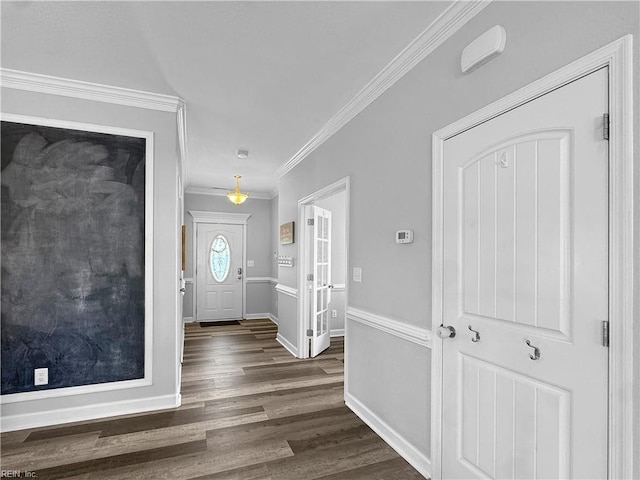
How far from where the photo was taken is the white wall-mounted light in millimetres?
1586

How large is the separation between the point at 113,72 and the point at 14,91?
831 millimetres

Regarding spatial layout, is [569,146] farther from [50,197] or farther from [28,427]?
[28,427]

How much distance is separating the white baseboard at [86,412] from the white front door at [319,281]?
1917mm

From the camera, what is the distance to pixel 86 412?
109 inches

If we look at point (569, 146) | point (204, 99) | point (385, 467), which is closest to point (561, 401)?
point (569, 146)

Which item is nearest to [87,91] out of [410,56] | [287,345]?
[410,56]

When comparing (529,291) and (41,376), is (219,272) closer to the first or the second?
(41,376)

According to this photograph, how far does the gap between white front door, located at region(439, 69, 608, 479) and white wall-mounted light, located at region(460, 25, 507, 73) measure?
314 millimetres

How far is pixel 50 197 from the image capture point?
2.72 m

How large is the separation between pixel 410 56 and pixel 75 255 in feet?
9.63

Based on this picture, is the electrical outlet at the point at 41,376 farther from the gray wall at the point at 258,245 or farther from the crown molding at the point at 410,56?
the gray wall at the point at 258,245

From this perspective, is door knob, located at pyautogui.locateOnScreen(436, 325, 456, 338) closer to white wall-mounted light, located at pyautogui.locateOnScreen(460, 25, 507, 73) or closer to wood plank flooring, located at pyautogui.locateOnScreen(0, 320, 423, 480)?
wood plank flooring, located at pyautogui.locateOnScreen(0, 320, 423, 480)

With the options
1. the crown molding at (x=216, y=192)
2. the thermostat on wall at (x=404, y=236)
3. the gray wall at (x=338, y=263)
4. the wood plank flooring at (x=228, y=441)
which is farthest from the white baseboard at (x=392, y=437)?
the crown molding at (x=216, y=192)

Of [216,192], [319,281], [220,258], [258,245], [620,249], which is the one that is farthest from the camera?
[258,245]
